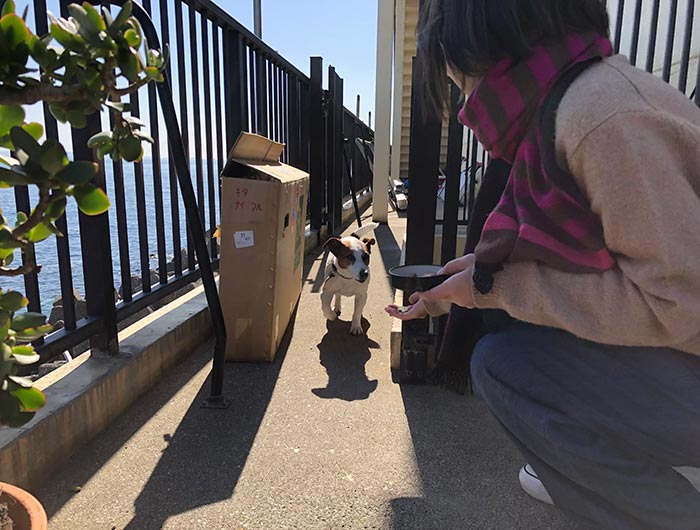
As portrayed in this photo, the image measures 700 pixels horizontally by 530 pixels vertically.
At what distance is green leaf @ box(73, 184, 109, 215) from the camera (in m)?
0.88

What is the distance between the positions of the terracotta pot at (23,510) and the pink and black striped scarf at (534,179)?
108 cm

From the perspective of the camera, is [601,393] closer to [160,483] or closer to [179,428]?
[160,483]

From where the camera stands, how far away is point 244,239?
2.60 m

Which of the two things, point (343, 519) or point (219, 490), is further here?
point (219, 490)

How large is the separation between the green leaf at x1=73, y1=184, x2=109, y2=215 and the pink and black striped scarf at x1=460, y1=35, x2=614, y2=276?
2.55 feet

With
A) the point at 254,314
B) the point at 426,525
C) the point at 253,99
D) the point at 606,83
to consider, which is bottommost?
the point at 426,525

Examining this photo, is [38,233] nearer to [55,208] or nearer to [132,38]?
[55,208]

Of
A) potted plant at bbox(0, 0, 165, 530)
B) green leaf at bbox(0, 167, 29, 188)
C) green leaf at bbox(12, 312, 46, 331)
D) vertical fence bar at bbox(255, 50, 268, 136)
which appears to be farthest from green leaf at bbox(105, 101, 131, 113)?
vertical fence bar at bbox(255, 50, 268, 136)

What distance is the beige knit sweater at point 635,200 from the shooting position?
90 cm

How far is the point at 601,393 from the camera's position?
110 cm

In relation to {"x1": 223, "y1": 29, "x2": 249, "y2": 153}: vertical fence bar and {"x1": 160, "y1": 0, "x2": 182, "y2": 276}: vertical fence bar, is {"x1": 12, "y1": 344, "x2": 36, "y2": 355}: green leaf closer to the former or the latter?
{"x1": 160, "y1": 0, "x2": 182, "y2": 276}: vertical fence bar

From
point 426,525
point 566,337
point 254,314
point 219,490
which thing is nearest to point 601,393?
point 566,337

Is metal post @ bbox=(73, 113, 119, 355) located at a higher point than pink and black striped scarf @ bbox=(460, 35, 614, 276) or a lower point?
lower

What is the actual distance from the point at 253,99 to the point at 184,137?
50.2 inches
